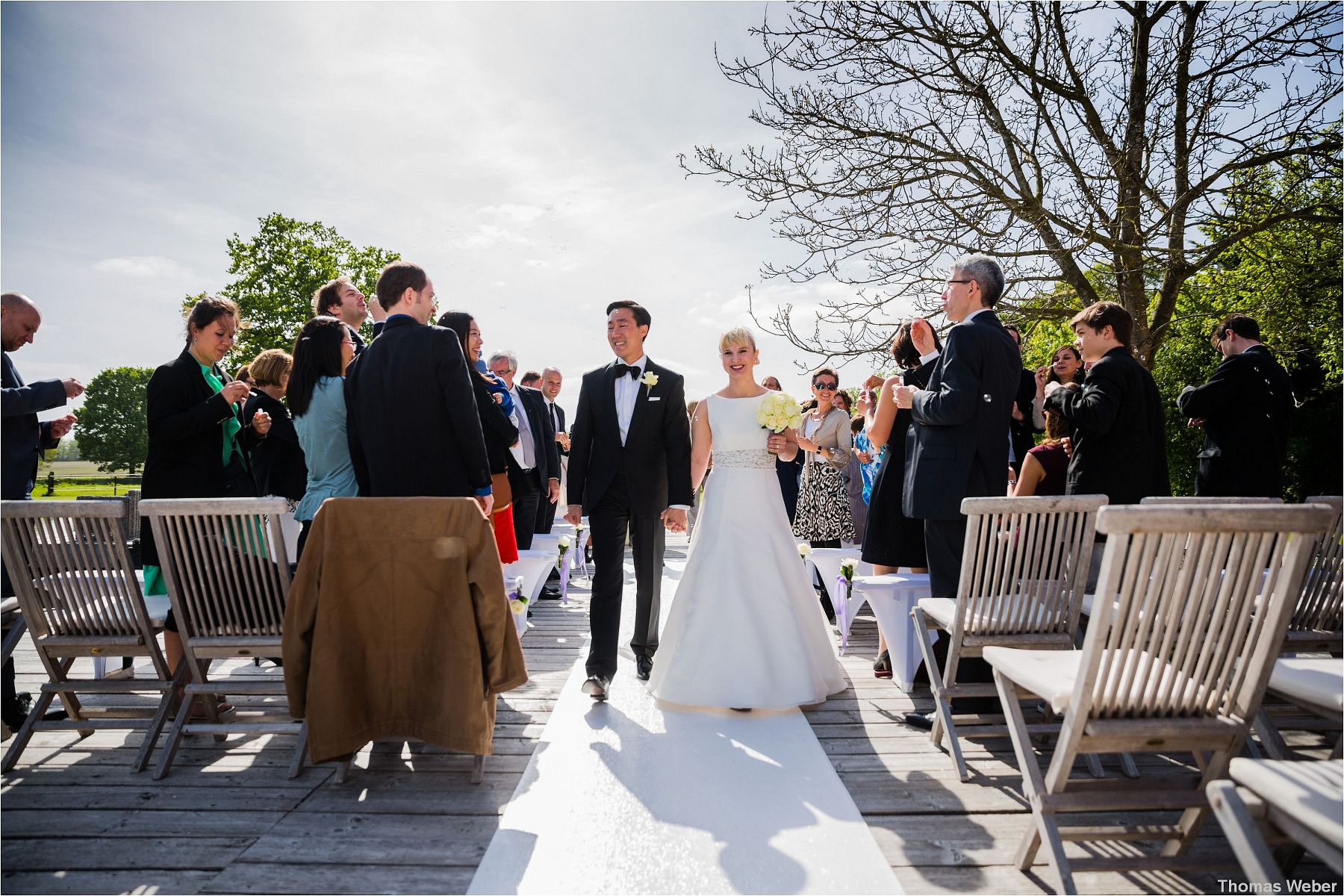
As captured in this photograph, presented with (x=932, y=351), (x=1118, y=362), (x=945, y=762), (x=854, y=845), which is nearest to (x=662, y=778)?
(x=854, y=845)

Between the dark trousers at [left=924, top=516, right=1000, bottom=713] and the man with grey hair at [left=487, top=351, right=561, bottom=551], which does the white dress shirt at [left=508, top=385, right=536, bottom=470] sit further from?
the dark trousers at [left=924, top=516, right=1000, bottom=713]

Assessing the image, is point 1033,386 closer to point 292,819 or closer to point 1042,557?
point 1042,557

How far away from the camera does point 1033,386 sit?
5758mm

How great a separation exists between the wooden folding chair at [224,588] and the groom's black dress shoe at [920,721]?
114 inches

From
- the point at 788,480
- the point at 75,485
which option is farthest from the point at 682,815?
the point at 75,485

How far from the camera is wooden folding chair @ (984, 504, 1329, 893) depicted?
204 cm

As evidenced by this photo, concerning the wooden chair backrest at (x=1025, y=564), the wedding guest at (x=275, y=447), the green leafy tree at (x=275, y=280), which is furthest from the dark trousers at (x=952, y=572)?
the green leafy tree at (x=275, y=280)

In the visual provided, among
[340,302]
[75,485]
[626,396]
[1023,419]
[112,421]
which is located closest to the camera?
[626,396]

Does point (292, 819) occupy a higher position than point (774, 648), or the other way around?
point (774, 648)

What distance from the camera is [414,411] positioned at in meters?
3.40

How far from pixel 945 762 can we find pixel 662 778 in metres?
1.28

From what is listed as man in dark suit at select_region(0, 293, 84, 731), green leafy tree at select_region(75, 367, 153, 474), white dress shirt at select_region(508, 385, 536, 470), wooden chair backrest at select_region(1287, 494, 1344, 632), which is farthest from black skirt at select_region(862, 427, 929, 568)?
green leafy tree at select_region(75, 367, 153, 474)

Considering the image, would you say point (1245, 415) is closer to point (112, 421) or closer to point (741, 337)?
point (741, 337)

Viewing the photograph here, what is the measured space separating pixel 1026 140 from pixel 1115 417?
5.70 metres
